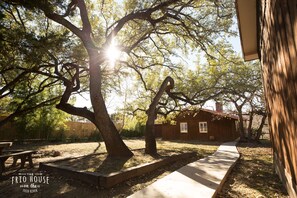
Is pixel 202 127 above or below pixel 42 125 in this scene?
below

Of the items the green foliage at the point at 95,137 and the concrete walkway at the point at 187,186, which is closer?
the concrete walkway at the point at 187,186

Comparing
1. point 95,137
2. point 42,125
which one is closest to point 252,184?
point 42,125

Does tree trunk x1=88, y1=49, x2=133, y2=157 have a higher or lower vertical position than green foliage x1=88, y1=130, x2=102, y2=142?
higher

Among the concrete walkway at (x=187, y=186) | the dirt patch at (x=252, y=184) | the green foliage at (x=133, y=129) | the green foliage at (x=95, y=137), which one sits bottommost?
the dirt patch at (x=252, y=184)

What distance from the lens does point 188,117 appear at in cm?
2517

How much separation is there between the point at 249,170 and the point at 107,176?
17.8 ft

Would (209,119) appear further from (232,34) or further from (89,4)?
(89,4)

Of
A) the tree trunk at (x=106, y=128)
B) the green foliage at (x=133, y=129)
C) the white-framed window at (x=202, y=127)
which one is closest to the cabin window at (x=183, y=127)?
the white-framed window at (x=202, y=127)

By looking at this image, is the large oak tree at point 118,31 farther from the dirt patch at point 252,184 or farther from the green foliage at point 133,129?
the green foliage at point 133,129

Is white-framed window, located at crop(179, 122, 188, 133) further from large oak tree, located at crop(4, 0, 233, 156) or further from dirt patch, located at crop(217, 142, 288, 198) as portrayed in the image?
dirt patch, located at crop(217, 142, 288, 198)

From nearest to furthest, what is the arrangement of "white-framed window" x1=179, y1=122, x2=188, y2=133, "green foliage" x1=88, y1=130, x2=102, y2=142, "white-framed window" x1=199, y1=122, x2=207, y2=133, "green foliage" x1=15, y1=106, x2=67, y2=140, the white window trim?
"green foliage" x1=15, y1=106, x2=67, y2=140 < the white window trim < "white-framed window" x1=199, y1=122, x2=207, y2=133 < "green foliage" x1=88, y1=130, x2=102, y2=142 < "white-framed window" x1=179, y1=122, x2=188, y2=133

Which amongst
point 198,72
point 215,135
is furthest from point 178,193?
point 215,135

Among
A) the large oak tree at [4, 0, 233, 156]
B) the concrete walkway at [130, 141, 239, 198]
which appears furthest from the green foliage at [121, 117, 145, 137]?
the concrete walkway at [130, 141, 239, 198]

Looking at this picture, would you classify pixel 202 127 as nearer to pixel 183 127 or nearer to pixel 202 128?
pixel 202 128
